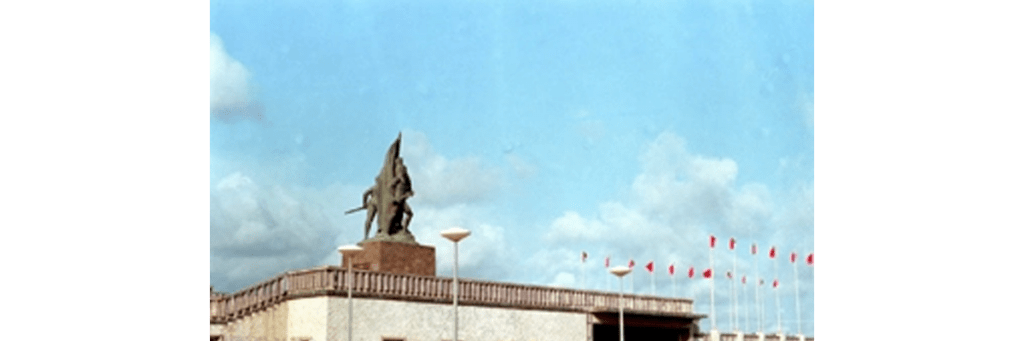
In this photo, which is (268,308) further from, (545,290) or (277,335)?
(545,290)

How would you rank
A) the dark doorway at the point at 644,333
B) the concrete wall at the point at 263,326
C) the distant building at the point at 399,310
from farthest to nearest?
the dark doorway at the point at 644,333
the concrete wall at the point at 263,326
the distant building at the point at 399,310

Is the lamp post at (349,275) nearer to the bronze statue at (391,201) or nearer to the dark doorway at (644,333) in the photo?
the bronze statue at (391,201)

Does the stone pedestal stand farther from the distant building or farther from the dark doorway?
the dark doorway

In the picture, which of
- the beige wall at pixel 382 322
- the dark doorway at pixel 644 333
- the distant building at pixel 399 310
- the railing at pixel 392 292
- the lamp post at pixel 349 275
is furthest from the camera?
the dark doorway at pixel 644 333

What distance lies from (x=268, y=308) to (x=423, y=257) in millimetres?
6815

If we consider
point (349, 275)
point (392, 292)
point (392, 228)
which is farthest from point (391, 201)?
→ point (349, 275)

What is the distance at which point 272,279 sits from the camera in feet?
129

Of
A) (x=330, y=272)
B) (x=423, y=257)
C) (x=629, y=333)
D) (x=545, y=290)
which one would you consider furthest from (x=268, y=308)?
(x=629, y=333)

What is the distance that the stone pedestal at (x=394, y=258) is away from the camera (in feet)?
138

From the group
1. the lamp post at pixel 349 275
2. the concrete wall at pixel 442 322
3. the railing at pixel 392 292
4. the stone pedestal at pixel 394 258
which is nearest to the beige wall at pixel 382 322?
the concrete wall at pixel 442 322

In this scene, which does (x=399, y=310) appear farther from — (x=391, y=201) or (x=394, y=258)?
(x=391, y=201)

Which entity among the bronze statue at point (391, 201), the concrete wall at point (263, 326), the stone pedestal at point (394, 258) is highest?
the bronze statue at point (391, 201)

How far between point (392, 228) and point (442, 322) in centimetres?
511

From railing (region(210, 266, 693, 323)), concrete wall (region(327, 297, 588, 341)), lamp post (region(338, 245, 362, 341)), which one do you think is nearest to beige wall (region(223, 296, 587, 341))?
concrete wall (region(327, 297, 588, 341))
